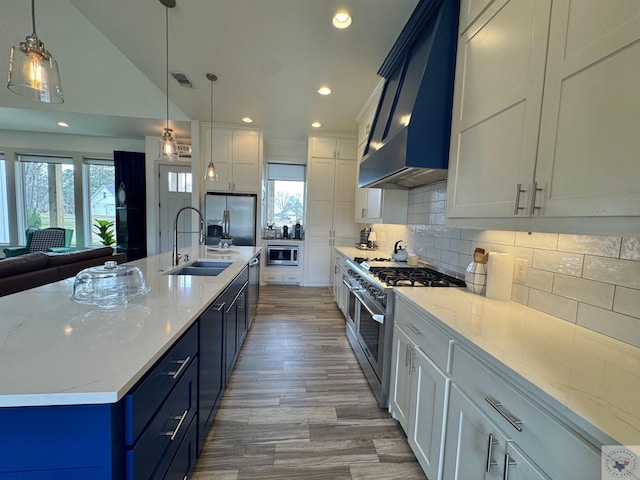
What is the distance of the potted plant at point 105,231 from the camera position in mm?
5738

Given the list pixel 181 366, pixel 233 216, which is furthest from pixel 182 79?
pixel 181 366

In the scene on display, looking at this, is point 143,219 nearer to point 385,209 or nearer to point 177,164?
point 177,164

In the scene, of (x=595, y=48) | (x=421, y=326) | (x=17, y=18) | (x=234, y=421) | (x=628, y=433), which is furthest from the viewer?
(x=17, y=18)

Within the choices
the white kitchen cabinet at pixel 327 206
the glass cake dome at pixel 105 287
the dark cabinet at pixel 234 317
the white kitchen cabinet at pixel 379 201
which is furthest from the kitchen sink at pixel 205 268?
the white kitchen cabinet at pixel 327 206

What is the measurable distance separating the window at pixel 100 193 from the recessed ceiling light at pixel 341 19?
Answer: 5.95 m

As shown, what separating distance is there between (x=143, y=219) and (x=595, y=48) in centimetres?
663

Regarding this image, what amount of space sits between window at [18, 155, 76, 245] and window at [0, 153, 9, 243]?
0.30 m

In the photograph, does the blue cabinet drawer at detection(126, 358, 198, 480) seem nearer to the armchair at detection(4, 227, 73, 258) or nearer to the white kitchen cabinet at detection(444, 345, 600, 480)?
the white kitchen cabinet at detection(444, 345, 600, 480)

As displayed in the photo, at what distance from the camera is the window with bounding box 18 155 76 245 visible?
18.2ft

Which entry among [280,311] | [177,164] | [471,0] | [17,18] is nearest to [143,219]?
[177,164]

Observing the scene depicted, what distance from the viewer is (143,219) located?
5551 mm

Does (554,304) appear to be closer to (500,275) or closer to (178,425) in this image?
(500,275)

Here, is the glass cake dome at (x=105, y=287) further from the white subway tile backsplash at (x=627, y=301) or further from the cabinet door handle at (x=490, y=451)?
the white subway tile backsplash at (x=627, y=301)

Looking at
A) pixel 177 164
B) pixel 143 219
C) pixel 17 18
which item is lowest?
pixel 143 219
